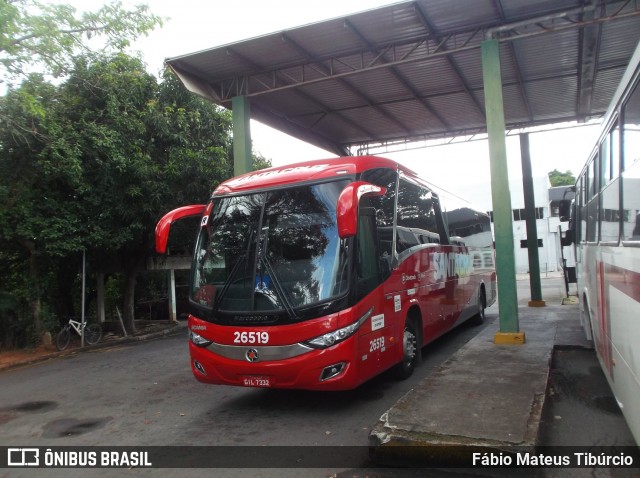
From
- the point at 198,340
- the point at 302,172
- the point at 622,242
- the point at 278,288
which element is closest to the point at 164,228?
the point at 198,340

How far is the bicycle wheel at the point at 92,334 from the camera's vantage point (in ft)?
45.3

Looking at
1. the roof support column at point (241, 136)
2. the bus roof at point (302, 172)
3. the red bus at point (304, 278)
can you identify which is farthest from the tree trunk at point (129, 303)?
the bus roof at point (302, 172)

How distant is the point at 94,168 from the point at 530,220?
42.7 feet

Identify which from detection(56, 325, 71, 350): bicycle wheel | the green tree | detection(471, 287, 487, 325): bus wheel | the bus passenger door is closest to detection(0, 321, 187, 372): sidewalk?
detection(56, 325, 71, 350): bicycle wheel

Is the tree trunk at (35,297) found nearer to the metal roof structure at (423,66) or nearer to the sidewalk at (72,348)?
the sidewalk at (72,348)

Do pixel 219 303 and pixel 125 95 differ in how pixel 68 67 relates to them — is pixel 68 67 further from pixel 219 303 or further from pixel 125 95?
pixel 219 303

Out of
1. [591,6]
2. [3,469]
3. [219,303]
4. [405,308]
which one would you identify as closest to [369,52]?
[591,6]

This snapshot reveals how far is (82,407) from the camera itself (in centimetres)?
699

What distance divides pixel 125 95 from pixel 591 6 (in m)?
11.2

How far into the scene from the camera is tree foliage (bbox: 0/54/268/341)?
11289 mm

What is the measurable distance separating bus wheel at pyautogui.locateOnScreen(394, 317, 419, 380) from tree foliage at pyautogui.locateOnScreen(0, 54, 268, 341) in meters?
8.08

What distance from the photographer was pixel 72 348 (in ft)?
43.6

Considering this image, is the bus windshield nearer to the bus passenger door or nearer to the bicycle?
the bus passenger door

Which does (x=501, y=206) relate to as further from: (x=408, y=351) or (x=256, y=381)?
(x=256, y=381)
